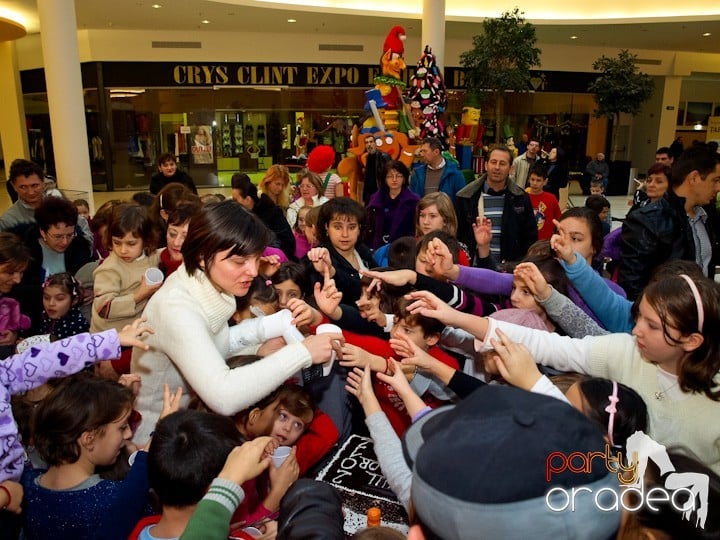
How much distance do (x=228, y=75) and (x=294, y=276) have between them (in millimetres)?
11950

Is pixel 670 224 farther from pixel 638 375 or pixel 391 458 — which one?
pixel 391 458

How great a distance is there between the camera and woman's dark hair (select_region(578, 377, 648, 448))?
133 cm

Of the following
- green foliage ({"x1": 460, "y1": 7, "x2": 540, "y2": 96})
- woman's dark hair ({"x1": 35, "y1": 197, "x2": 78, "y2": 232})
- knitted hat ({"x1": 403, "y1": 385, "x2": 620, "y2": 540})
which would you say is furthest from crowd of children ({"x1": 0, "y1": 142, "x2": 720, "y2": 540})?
green foliage ({"x1": 460, "y1": 7, "x2": 540, "y2": 96})

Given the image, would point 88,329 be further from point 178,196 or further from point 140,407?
point 140,407

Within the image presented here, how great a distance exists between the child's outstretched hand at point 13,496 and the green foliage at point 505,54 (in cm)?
1103

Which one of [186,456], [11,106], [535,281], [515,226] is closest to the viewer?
[186,456]

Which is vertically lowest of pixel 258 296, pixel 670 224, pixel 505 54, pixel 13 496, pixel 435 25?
pixel 13 496

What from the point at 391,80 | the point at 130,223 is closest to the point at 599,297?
the point at 130,223

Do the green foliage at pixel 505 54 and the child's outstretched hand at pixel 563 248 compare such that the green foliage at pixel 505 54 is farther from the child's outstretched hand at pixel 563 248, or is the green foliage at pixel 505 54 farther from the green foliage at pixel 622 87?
the child's outstretched hand at pixel 563 248

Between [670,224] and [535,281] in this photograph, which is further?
[670,224]

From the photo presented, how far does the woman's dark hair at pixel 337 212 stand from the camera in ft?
9.61

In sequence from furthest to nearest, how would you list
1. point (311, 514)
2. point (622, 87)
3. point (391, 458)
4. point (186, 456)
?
point (622, 87) → point (391, 458) → point (186, 456) → point (311, 514)

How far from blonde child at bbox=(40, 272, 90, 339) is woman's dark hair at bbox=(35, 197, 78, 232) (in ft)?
1.38

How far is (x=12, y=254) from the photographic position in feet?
9.13
